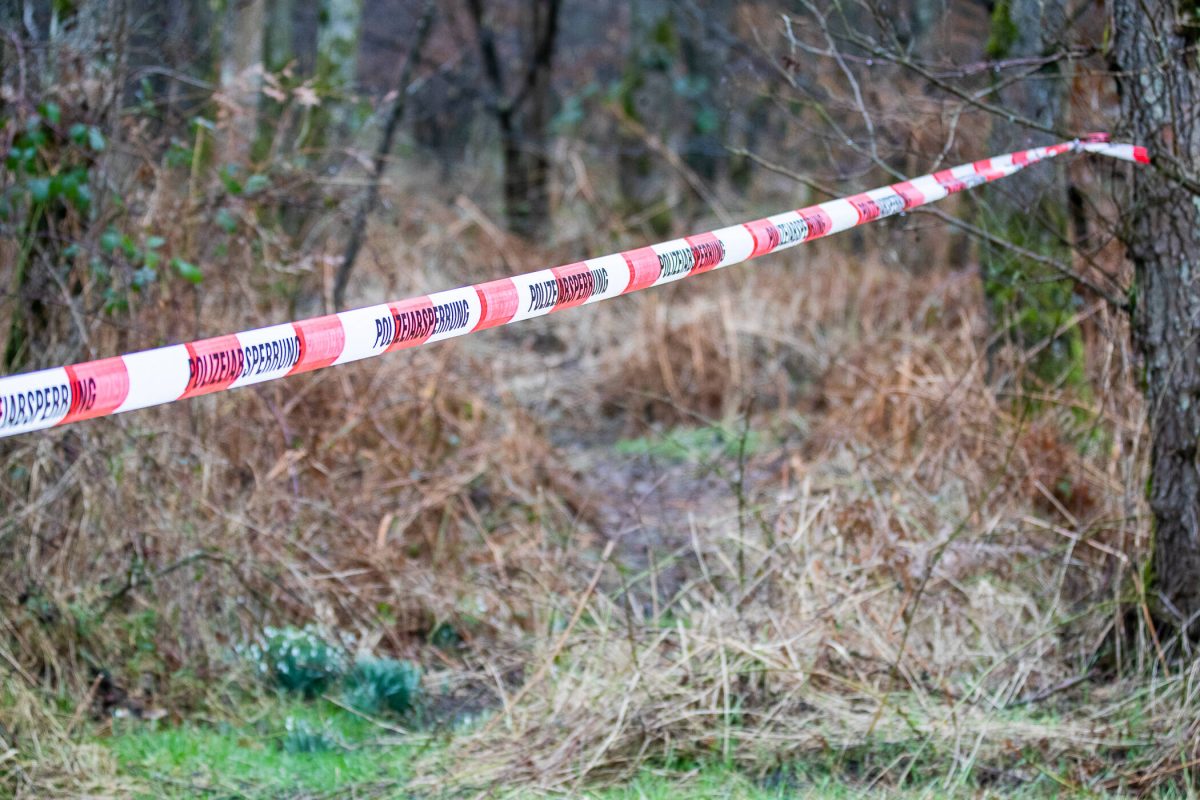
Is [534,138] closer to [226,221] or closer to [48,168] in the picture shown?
[226,221]

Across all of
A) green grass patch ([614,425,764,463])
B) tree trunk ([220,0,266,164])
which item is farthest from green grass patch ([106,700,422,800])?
green grass patch ([614,425,764,463])

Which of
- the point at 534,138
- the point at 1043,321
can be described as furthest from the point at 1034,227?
the point at 534,138

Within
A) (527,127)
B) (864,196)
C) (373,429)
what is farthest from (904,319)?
(527,127)

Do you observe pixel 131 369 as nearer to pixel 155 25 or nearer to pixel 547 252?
pixel 155 25

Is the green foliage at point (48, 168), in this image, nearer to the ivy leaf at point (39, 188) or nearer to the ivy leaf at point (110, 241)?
the ivy leaf at point (39, 188)

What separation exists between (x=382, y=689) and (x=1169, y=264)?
115 inches

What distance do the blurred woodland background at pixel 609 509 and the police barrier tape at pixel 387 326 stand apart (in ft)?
2.29

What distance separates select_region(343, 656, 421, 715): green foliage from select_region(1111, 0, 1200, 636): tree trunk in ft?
8.22

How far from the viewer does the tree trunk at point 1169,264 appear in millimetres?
3885

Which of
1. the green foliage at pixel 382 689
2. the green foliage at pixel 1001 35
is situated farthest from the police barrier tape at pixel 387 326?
the green foliage at pixel 1001 35

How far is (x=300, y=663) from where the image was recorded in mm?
4523

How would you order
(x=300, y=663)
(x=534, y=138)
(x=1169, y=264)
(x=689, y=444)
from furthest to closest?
(x=534, y=138) → (x=689, y=444) → (x=300, y=663) → (x=1169, y=264)

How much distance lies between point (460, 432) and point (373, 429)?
67 centimetres

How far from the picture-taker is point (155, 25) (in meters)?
6.41
